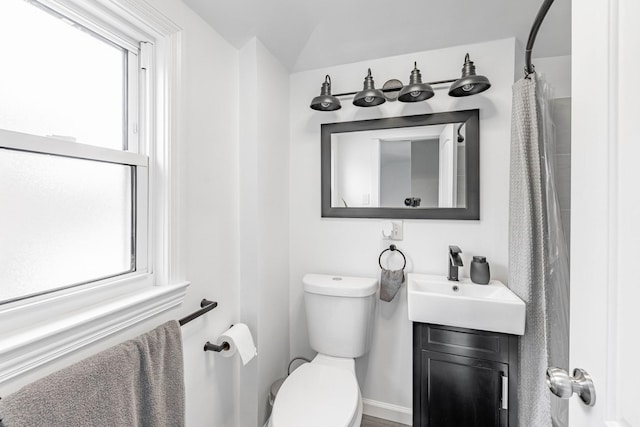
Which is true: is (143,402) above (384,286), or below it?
below

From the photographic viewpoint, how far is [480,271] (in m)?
1.42

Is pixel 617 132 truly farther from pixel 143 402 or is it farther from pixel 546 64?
pixel 546 64

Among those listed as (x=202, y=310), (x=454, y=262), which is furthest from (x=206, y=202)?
(x=454, y=262)

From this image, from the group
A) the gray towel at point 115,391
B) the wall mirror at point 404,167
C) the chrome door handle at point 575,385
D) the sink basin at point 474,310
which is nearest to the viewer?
the chrome door handle at point 575,385

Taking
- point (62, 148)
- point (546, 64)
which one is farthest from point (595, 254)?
point (546, 64)

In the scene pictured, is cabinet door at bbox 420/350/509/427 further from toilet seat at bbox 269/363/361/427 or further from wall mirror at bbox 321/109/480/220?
wall mirror at bbox 321/109/480/220

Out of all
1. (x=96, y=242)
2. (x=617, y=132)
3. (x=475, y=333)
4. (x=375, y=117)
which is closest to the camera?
(x=617, y=132)

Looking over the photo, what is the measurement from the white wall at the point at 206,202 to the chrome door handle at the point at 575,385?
1140 mm

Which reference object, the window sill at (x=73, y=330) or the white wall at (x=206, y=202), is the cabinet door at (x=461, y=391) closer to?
the white wall at (x=206, y=202)

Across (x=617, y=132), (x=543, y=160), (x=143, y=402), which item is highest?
(x=543, y=160)

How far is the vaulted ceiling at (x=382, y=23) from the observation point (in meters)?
1.34

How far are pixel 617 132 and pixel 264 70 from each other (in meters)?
1.50

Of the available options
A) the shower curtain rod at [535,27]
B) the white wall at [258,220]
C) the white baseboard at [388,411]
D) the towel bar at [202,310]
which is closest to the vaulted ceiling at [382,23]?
the white wall at [258,220]

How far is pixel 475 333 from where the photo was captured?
49.5 inches
